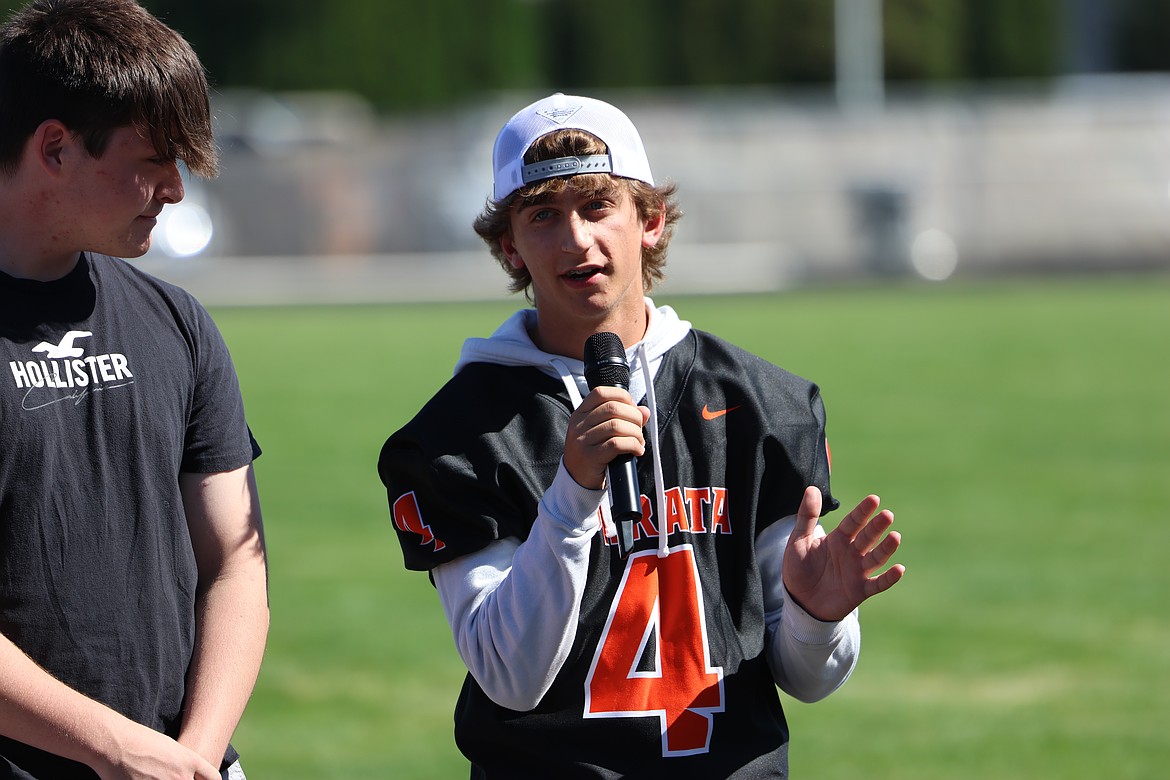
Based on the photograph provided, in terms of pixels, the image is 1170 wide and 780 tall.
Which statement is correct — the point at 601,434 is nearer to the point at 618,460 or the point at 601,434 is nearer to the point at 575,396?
the point at 618,460

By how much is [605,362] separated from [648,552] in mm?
389

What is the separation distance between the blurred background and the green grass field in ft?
46.1

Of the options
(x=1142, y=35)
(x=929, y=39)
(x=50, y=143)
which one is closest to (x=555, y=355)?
(x=50, y=143)

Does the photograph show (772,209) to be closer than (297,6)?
Yes

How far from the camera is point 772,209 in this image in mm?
40156

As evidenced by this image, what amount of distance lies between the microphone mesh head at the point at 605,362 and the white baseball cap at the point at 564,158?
35cm

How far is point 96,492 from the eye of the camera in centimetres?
269

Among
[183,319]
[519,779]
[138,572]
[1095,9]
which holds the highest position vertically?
[1095,9]

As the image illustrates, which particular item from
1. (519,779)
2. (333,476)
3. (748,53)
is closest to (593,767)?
(519,779)

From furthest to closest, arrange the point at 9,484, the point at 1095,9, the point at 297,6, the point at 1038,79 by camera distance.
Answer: the point at 1095,9, the point at 1038,79, the point at 297,6, the point at 9,484

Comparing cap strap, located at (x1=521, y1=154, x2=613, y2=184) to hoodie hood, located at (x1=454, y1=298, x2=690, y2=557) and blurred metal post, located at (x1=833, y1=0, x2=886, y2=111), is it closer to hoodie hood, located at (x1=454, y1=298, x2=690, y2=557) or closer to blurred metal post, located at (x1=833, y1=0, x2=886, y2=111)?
hoodie hood, located at (x1=454, y1=298, x2=690, y2=557)

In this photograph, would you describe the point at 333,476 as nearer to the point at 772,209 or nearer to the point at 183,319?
the point at 183,319

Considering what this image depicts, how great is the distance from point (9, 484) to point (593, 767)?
1.12 metres

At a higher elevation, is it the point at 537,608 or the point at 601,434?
the point at 601,434
